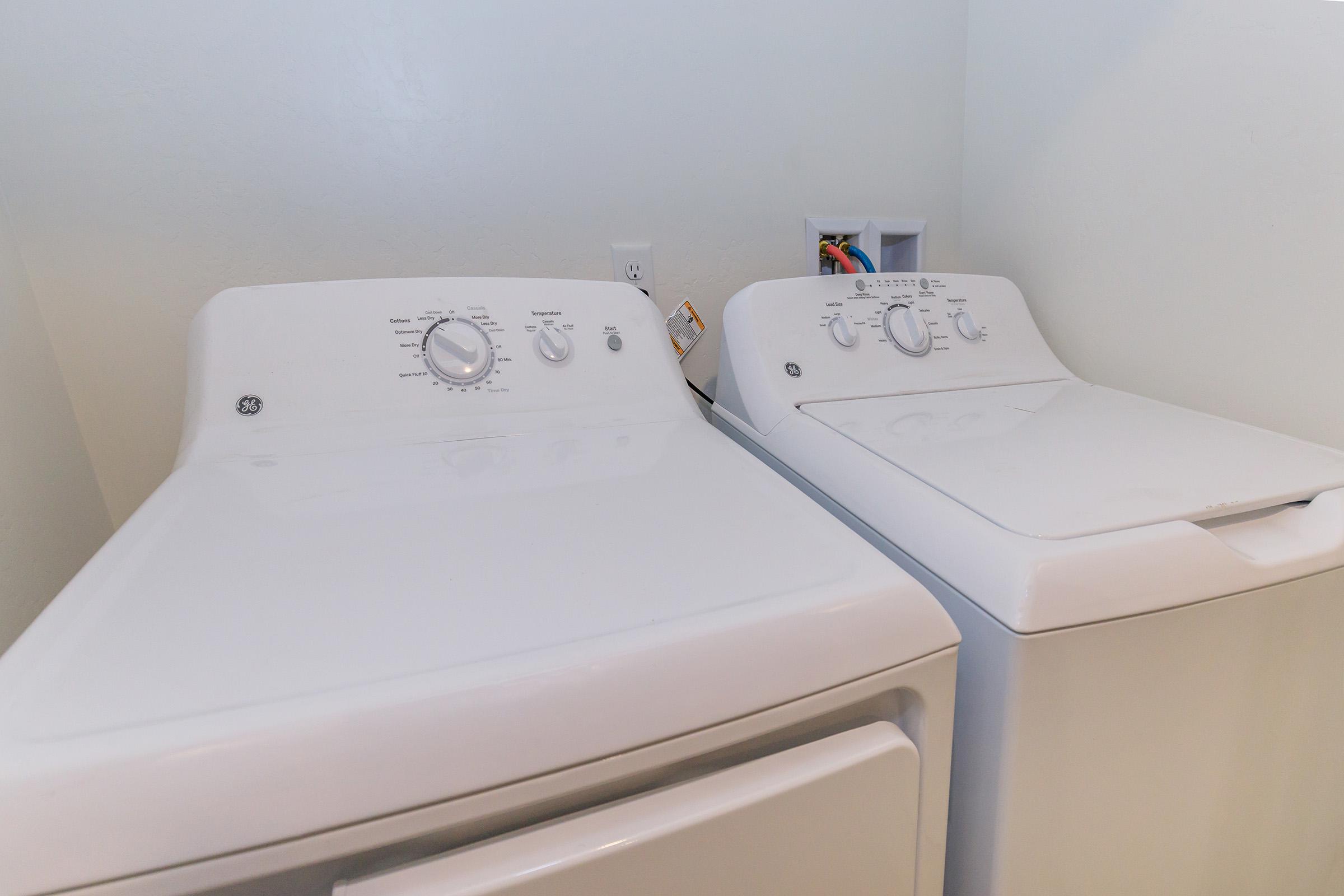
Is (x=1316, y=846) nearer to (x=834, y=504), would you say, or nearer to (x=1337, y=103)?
(x=834, y=504)

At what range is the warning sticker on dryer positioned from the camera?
117 cm

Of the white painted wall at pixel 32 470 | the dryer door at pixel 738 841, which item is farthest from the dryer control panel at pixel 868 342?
the white painted wall at pixel 32 470

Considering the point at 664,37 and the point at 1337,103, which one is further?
the point at 664,37

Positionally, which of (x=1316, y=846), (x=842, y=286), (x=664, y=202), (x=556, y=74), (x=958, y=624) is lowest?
(x=1316, y=846)

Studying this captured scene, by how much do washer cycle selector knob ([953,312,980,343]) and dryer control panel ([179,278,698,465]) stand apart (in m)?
0.46

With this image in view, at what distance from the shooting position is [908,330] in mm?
931

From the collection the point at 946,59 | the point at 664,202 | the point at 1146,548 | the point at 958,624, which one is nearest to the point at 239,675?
the point at 958,624

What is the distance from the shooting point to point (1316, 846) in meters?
0.57

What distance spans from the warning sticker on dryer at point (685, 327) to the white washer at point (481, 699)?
0.63 m

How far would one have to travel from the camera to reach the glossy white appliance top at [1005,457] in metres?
0.43

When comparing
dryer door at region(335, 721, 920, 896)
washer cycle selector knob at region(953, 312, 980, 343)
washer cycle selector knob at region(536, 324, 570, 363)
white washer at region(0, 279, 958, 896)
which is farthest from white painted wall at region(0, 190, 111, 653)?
washer cycle selector knob at region(953, 312, 980, 343)

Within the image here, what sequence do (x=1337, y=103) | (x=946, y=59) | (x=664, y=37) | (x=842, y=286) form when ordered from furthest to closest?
(x=946, y=59), (x=664, y=37), (x=842, y=286), (x=1337, y=103)

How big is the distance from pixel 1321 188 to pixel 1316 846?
27.3 inches

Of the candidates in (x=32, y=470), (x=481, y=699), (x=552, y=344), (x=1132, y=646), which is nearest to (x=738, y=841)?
(x=481, y=699)
